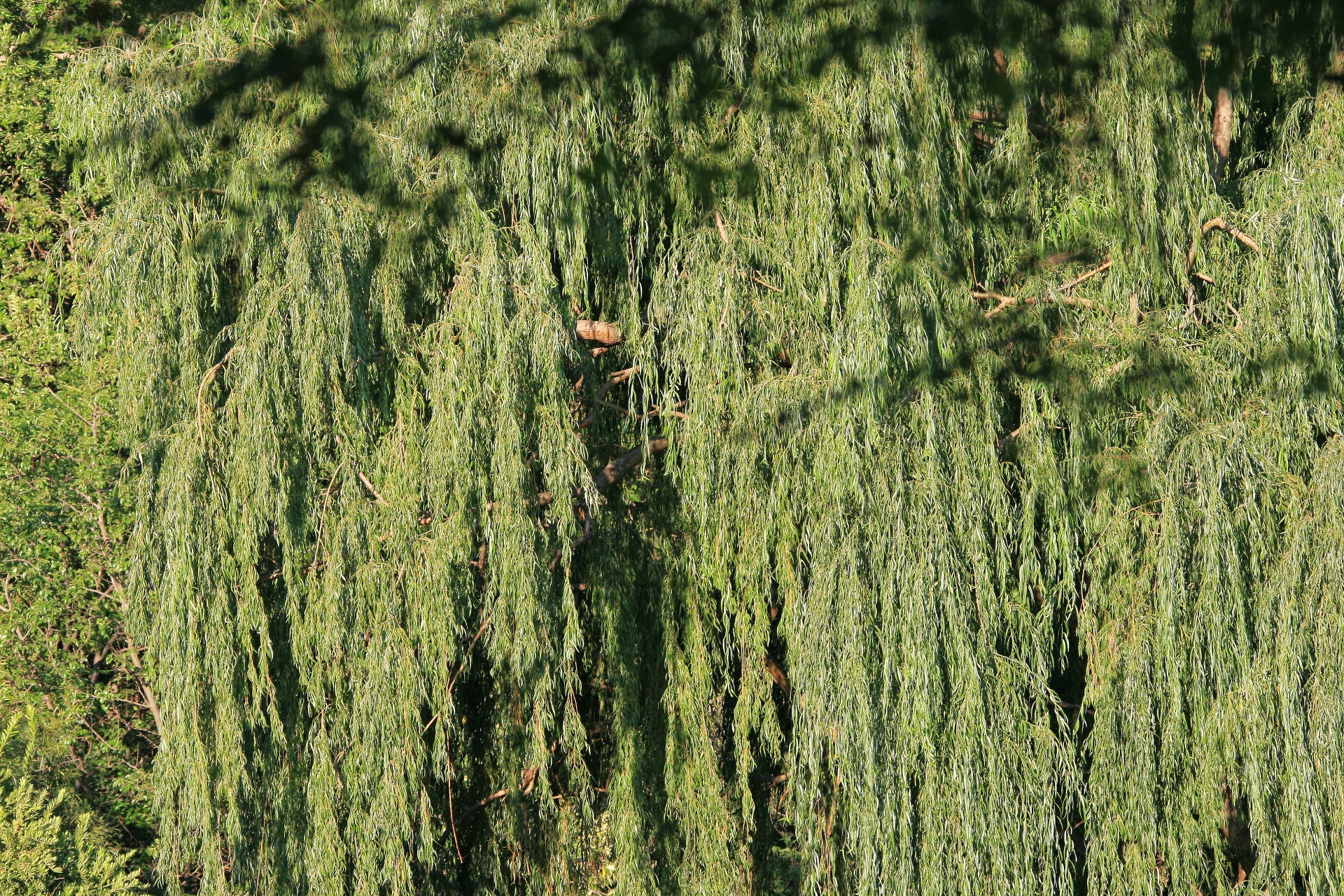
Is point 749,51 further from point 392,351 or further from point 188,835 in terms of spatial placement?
point 188,835

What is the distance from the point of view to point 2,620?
30.8 feet

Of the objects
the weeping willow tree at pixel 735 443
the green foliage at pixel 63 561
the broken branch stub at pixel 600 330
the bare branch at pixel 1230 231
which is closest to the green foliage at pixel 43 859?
the weeping willow tree at pixel 735 443

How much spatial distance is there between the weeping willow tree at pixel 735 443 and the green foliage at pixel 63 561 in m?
3.78

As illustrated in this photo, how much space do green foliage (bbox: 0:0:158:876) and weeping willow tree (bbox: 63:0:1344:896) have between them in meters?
3.78

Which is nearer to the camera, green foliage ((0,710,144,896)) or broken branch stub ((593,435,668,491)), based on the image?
green foliage ((0,710,144,896))

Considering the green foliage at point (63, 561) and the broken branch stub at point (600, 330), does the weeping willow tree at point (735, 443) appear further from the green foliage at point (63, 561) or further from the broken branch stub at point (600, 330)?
the green foliage at point (63, 561)

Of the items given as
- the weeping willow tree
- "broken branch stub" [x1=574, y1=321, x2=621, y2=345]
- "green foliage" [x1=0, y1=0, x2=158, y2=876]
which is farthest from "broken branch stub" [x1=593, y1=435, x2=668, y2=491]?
"green foliage" [x1=0, y1=0, x2=158, y2=876]

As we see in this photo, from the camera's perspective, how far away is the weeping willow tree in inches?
195

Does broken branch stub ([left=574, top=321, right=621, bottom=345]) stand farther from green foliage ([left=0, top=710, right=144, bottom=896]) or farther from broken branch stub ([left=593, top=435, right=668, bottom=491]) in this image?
green foliage ([left=0, top=710, right=144, bottom=896])

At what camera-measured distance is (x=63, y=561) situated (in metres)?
9.65

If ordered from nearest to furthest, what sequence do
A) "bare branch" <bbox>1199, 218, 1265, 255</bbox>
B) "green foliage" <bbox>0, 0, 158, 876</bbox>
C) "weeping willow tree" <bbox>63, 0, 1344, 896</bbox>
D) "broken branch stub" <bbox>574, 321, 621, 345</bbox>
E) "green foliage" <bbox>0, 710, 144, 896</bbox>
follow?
"weeping willow tree" <bbox>63, 0, 1344, 896</bbox>
"bare branch" <bbox>1199, 218, 1265, 255</bbox>
"green foliage" <bbox>0, 710, 144, 896</bbox>
"broken branch stub" <bbox>574, 321, 621, 345</bbox>
"green foliage" <bbox>0, 0, 158, 876</bbox>

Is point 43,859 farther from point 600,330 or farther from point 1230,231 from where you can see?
point 1230,231

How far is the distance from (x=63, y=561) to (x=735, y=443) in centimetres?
636

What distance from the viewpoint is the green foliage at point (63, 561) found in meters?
9.30
